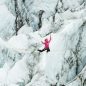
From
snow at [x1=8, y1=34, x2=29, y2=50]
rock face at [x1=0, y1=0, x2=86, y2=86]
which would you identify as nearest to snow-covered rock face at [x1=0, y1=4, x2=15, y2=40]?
rock face at [x1=0, y1=0, x2=86, y2=86]

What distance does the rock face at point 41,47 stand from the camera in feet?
98.8

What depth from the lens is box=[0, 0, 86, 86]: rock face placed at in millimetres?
30125

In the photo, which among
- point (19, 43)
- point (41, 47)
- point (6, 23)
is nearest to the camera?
point (41, 47)

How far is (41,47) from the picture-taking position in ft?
105

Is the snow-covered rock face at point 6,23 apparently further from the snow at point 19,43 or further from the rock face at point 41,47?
the snow at point 19,43

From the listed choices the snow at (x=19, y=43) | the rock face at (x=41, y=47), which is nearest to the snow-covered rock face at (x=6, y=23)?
the rock face at (x=41, y=47)

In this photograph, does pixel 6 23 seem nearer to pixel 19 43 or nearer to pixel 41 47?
pixel 19 43

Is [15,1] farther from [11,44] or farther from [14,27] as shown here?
[11,44]

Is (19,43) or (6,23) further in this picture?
(6,23)

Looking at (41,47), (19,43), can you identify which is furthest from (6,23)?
(41,47)

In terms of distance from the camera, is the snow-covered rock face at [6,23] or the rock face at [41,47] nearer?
the rock face at [41,47]

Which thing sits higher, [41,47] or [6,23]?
[6,23]

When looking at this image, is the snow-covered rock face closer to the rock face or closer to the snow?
the rock face

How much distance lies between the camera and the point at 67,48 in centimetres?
3156
